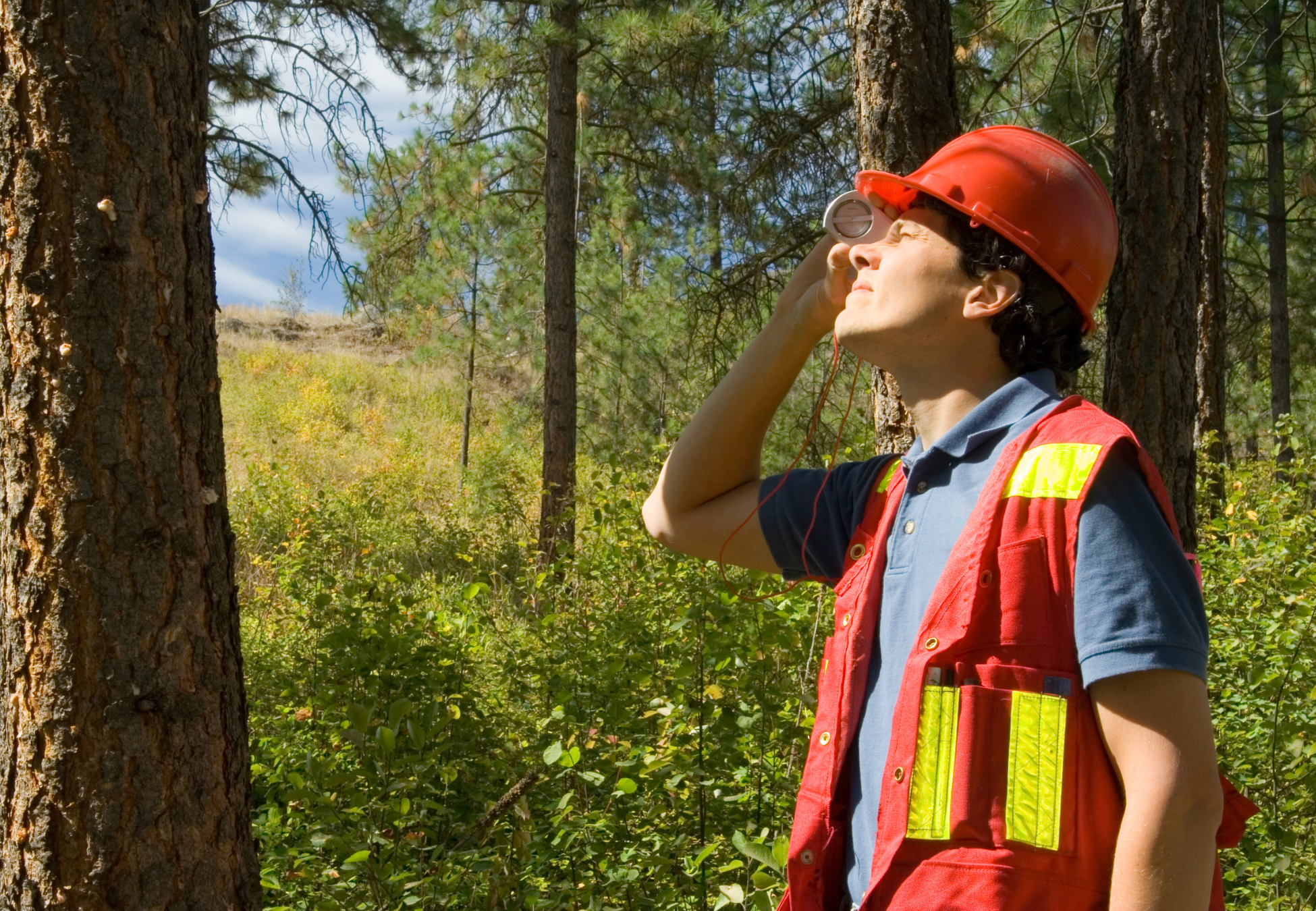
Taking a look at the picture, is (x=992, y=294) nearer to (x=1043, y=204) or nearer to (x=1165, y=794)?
(x=1043, y=204)

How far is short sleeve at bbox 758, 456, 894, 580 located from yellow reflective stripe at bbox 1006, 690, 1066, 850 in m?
0.51

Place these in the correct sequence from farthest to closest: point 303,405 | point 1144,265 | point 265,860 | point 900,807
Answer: point 303,405
point 1144,265
point 265,860
point 900,807

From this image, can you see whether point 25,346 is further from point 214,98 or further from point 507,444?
point 507,444

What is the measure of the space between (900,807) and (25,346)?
1.80 meters

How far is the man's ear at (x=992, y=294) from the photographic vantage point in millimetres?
1389

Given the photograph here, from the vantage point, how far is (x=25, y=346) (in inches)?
79.8

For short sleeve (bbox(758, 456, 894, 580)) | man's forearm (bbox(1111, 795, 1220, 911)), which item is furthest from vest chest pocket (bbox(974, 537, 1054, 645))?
short sleeve (bbox(758, 456, 894, 580))

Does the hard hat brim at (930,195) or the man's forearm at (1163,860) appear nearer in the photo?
the man's forearm at (1163,860)

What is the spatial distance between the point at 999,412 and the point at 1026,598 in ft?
1.00

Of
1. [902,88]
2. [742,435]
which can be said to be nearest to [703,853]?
[742,435]

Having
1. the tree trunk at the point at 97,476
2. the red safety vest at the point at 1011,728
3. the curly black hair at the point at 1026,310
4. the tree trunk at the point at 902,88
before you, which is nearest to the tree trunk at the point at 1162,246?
the tree trunk at the point at 902,88

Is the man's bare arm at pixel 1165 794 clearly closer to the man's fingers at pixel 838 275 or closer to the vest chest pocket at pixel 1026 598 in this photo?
the vest chest pocket at pixel 1026 598

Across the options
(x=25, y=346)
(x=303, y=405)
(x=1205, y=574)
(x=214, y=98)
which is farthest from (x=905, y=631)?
(x=303, y=405)

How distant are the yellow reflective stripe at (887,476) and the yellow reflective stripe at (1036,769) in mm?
480
